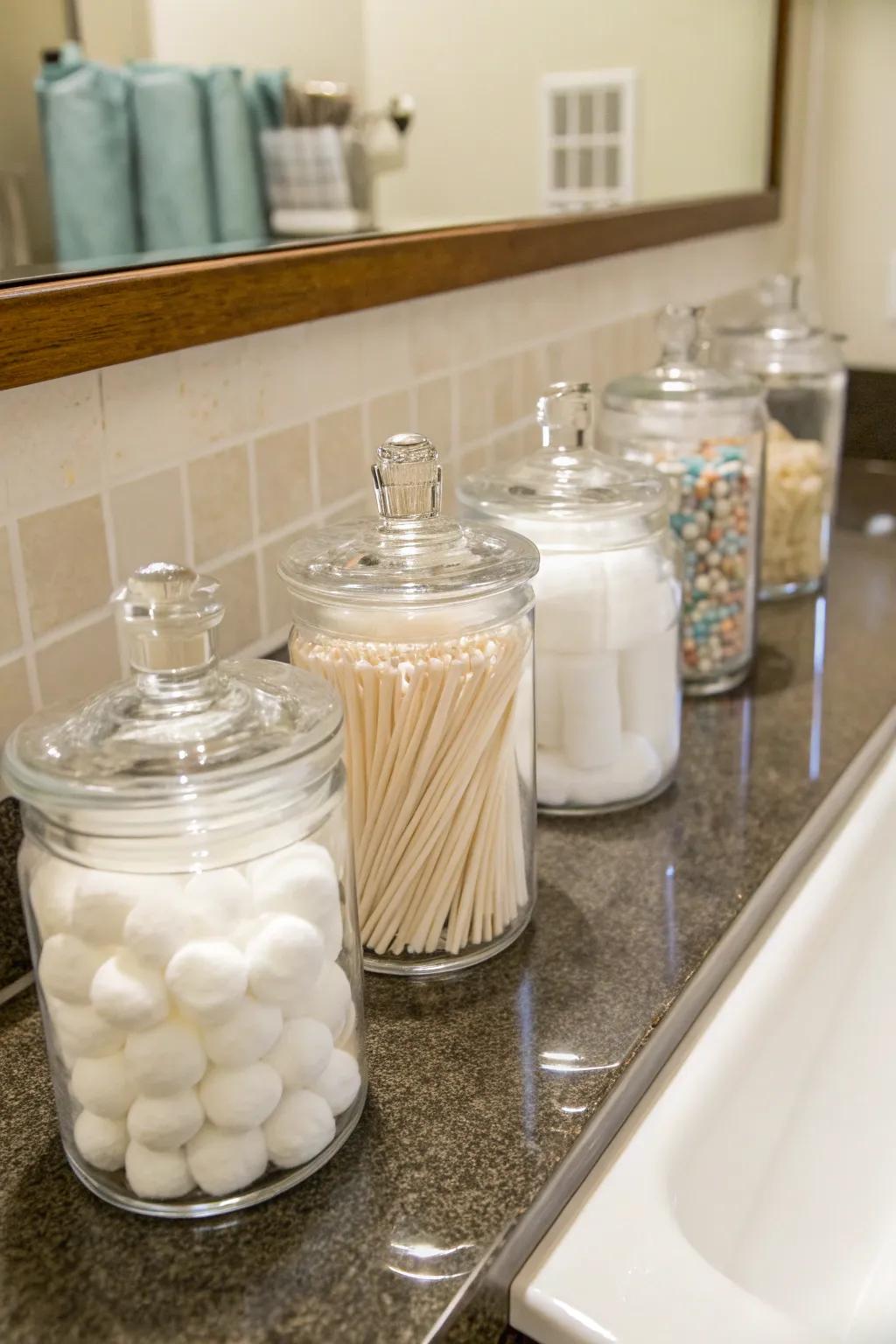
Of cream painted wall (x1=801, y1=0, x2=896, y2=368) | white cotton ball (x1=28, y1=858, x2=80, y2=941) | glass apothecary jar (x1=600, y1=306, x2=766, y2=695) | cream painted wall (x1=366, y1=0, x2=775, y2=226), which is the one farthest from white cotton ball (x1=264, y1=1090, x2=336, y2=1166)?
cream painted wall (x1=801, y1=0, x2=896, y2=368)

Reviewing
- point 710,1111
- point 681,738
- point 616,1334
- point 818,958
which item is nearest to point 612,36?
point 681,738

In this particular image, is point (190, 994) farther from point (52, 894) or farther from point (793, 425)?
point (793, 425)

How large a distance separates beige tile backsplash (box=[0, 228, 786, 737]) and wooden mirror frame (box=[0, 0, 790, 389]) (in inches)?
1.1

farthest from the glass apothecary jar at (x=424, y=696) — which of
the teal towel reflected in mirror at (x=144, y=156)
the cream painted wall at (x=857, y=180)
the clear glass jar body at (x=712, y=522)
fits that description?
the cream painted wall at (x=857, y=180)

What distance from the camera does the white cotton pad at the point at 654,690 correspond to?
715 millimetres

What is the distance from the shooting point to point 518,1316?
1.42ft

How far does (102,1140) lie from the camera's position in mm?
448

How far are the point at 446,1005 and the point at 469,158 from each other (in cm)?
97

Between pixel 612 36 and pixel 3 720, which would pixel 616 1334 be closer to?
pixel 3 720

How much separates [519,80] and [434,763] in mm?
973

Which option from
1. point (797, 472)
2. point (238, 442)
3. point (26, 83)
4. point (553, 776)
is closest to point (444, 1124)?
point (553, 776)

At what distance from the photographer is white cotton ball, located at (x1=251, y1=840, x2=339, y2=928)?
1.41 ft

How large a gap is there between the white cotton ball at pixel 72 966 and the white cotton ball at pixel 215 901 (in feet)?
0.11

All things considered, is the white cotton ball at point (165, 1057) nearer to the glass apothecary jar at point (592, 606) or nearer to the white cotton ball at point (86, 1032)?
the white cotton ball at point (86, 1032)
